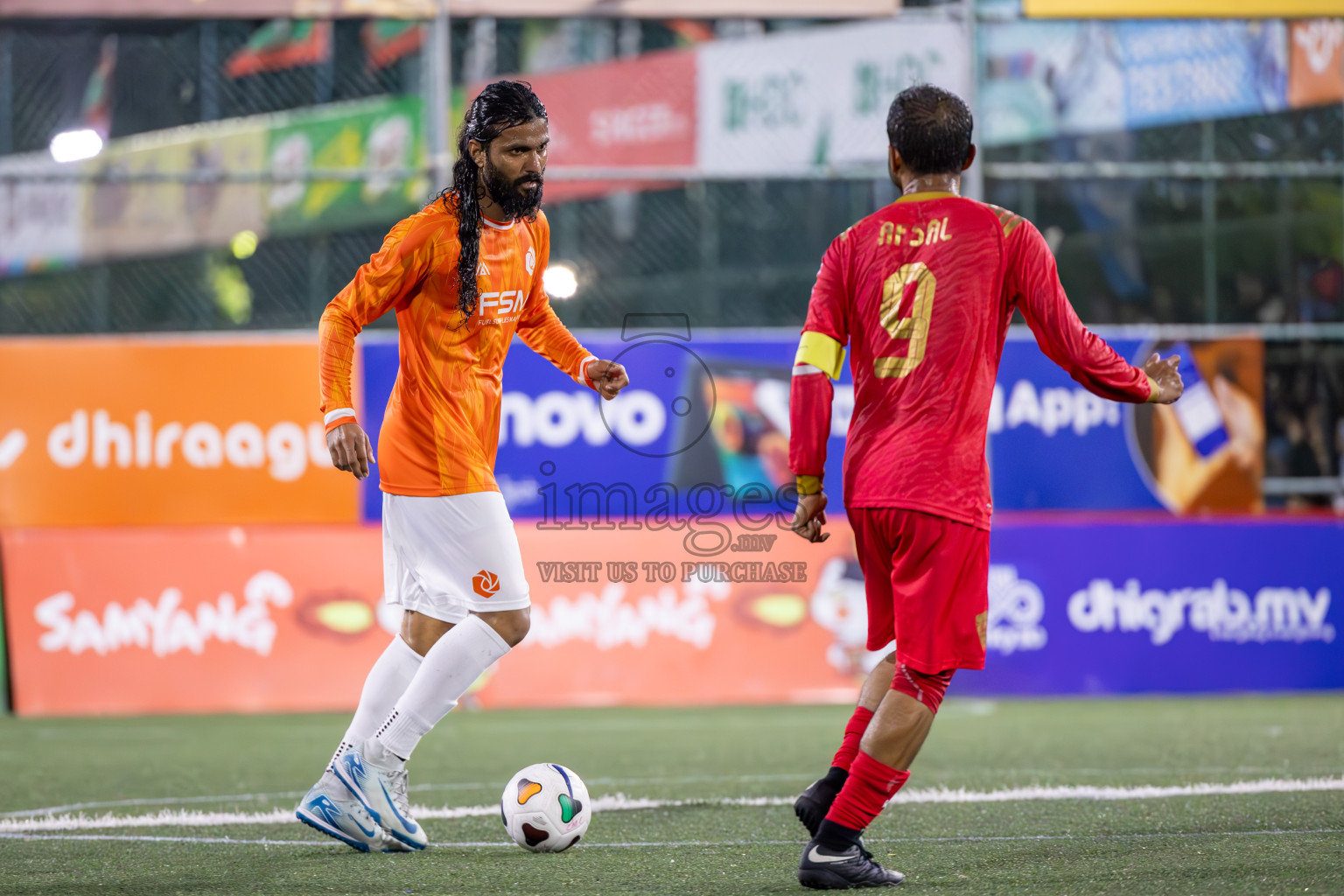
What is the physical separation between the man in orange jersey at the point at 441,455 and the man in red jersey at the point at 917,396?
3.36ft

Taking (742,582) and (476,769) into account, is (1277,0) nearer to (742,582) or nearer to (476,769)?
(742,582)

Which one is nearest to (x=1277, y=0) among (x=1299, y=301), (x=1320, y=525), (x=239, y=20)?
(x=1299, y=301)

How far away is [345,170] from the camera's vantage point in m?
11.0

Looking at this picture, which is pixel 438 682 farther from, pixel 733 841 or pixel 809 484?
pixel 809 484

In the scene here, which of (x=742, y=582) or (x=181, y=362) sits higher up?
(x=181, y=362)

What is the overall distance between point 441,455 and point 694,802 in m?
1.78

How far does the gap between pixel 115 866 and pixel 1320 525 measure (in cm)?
815

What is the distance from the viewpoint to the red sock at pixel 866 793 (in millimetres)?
3689

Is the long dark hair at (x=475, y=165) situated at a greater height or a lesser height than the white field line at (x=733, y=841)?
greater

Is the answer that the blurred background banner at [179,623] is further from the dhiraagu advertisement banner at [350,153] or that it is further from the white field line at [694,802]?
the white field line at [694,802]

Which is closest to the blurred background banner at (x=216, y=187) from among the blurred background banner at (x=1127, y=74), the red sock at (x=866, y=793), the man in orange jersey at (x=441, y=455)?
the blurred background banner at (x=1127, y=74)

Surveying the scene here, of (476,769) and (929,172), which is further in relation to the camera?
(476,769)

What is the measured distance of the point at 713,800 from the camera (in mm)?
5617

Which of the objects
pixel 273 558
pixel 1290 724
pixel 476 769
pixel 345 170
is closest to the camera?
pixel 476 769
